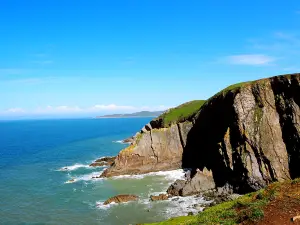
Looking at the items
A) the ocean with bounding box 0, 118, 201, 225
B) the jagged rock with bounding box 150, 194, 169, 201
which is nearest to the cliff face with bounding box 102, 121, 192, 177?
the ocean with bounding box 0, 118, 201, 225

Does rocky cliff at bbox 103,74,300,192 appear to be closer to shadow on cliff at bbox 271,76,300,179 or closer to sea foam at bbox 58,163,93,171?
shadow on cliff at bbox 271,76,300,179

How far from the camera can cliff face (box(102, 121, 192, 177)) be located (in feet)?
234

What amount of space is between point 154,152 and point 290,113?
33193 millimetres

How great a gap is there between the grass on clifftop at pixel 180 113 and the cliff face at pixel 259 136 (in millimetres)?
24648

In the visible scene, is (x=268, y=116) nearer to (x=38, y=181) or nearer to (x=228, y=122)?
(x=228, y=122)

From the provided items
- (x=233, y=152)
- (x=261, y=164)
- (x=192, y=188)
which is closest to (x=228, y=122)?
(x=233, y=152)

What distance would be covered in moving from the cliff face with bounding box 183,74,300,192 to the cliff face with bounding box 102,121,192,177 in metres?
15.1

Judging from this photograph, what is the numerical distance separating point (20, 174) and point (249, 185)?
54.0m

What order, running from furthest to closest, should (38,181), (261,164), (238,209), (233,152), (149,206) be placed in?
(38,181) < (233,152) < (261,164) < (149,206) < (238,209)

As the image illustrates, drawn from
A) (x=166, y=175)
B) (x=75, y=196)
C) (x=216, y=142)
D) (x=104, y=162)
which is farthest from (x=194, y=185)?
(x=104, y=162)

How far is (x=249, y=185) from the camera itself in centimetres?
4991

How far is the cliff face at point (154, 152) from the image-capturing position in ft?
234

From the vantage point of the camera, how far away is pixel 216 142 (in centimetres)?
6475

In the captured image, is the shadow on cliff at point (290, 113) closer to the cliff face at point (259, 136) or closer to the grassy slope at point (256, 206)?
the cliff face at point (259, 136)
